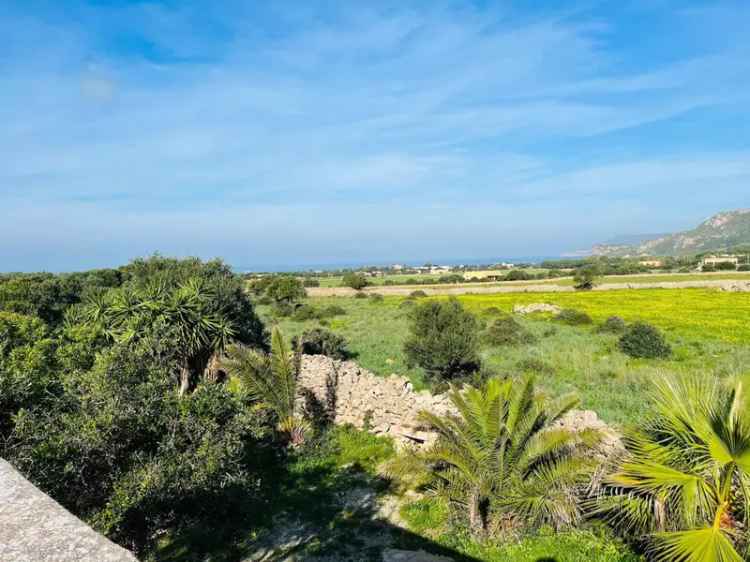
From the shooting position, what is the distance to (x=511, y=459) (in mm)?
7957

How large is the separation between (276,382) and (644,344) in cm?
1902

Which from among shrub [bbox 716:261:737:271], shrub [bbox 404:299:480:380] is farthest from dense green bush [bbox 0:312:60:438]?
shrub [bbox 716:261:737:271]

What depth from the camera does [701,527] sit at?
4.78 meters

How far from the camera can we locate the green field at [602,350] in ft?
51.1

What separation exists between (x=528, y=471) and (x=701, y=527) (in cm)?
343

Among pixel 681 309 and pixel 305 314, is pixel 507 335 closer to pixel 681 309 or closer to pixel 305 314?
pixel 305 314

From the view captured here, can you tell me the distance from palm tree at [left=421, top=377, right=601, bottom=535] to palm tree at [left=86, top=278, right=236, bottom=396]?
9216 mm

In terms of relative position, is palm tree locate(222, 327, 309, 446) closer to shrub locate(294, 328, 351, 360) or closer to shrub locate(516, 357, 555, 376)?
shrub locate(294, 328, 351, 360)

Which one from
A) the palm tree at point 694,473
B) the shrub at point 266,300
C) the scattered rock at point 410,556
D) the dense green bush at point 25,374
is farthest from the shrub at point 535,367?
the shrub at point 266,300

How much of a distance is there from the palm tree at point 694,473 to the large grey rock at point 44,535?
521 centimetres

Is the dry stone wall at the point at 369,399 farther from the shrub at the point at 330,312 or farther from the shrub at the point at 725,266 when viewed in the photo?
the shrub at the point at 725,266

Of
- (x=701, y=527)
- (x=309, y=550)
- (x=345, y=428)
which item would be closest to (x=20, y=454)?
(x=309, y=550)

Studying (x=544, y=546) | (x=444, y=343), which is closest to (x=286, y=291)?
(x=444, y=343)

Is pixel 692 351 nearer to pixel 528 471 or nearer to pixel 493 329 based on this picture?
pixel 493 329
